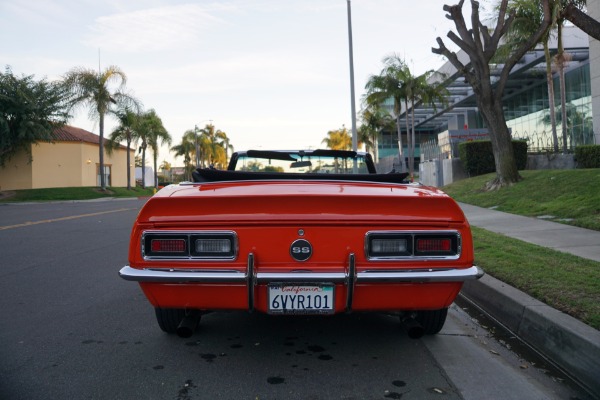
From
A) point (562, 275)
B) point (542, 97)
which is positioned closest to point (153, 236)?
point (562, 275)

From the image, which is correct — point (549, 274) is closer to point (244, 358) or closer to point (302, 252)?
point (302, 252)

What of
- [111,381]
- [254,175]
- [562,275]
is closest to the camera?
[111,381]

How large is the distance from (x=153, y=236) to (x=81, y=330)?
1524 millimetres

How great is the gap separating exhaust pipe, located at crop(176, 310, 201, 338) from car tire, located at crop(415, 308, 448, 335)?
160 centimetres

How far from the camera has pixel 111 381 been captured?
304 centimetres

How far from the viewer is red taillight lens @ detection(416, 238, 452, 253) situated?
10.2 ft

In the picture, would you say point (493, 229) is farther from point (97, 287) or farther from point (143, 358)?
point (143, 358)

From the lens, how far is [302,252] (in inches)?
120

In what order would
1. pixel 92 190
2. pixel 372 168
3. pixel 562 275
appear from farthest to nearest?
pixel 92 190, pixel 372 168, pixel 562 275

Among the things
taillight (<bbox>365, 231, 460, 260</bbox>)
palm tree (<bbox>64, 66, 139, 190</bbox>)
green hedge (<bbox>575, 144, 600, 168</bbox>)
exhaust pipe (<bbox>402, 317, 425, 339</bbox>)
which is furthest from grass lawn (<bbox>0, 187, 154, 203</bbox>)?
taillight (<bbox>365, 231, 460, 260</bbox>)

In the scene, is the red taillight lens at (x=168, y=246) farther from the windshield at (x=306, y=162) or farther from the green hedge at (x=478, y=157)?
the green hedge at (x=478, y=157)

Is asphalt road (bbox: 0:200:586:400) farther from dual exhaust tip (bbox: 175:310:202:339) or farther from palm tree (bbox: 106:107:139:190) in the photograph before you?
palm tree (bbox: 106:107:139:190)

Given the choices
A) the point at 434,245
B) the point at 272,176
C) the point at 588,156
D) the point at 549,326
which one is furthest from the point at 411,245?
the point at 588,156

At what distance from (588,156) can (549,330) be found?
18379mm
